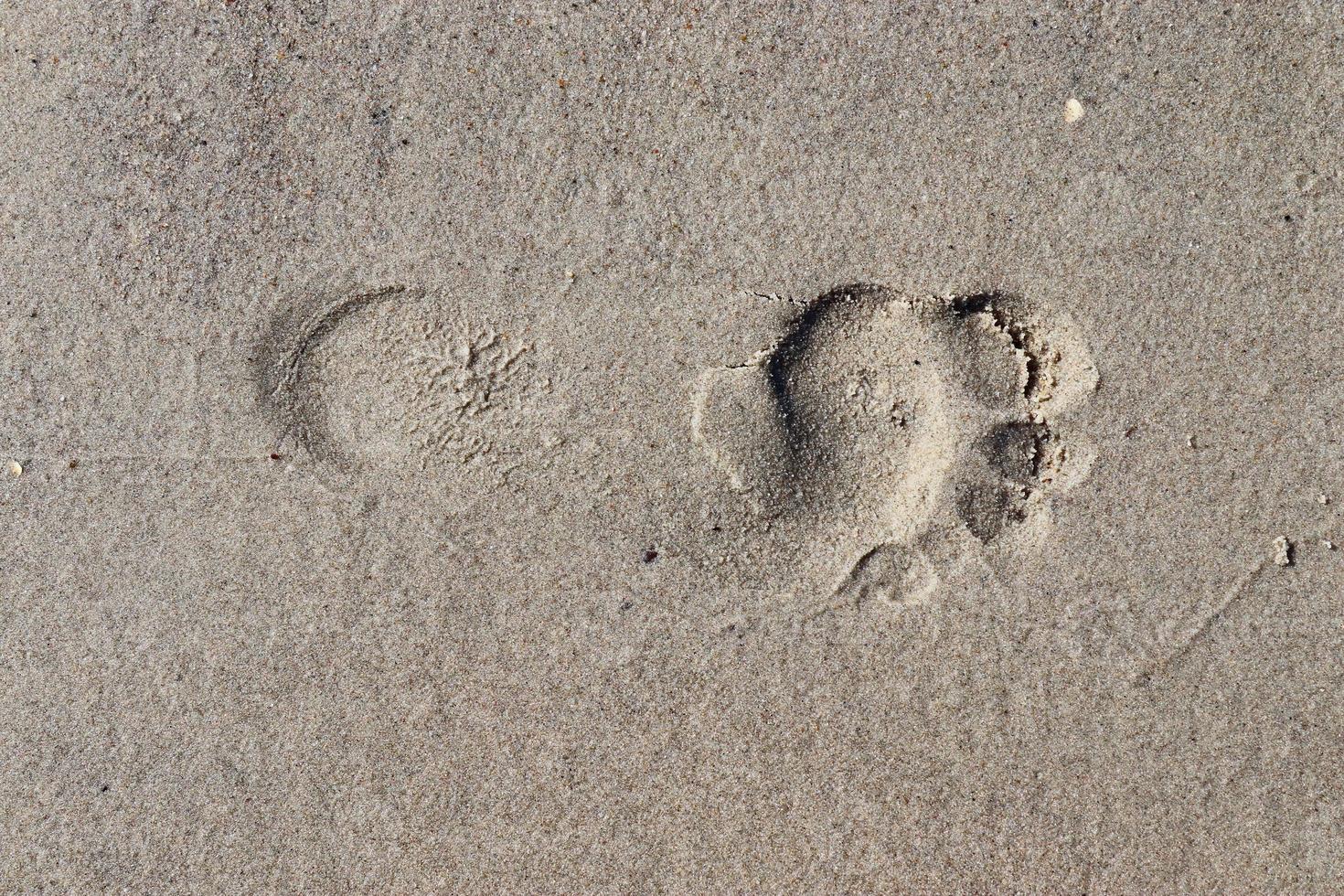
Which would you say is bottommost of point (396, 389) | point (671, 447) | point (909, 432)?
point (909, 432)

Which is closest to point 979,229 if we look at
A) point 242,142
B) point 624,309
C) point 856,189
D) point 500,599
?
point 856,189

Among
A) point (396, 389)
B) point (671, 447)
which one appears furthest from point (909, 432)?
point (396, 389)

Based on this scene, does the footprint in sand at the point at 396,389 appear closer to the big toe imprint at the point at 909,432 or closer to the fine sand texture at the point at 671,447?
the fine sand texture at the point at 671,447

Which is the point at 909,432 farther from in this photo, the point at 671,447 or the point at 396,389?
the point at 396,389

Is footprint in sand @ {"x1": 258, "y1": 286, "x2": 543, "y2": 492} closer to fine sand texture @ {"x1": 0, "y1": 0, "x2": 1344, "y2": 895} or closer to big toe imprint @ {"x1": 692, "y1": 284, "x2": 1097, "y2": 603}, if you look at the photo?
fine sand texture @ {"x1": 0, "y1": 0, "x2": 1344, "y2": 895}

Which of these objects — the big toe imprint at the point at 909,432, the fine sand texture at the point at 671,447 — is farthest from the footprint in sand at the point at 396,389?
the big toe imprint at the point at 909,432

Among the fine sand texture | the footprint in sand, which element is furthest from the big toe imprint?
the footprint in sand

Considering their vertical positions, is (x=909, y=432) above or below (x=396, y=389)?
below
